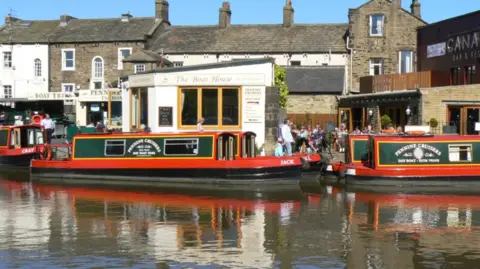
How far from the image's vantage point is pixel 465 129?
29.7m

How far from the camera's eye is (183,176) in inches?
853

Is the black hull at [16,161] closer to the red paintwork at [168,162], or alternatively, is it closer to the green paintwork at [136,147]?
the red paintwork at [168,162]

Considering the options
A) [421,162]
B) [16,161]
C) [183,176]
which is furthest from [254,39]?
[421,162]

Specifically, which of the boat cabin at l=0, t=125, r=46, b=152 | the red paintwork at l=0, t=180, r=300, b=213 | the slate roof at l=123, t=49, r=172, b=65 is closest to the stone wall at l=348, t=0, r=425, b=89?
the slate roof at l=123, t=49, r=172, b=65

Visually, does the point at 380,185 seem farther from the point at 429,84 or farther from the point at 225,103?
the point at 429,84

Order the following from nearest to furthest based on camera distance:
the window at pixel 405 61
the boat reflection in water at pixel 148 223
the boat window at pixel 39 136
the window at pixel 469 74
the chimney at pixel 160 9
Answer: the boat reflection in water at pixel 148 223 < the boat window at pixel 39 136 < the window at pixel 469 74 < the window at pixel 405 61 < the chimney at pixel 160 9

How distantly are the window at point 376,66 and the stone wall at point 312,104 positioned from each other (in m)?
5.75

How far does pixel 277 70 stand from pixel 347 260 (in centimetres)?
2685

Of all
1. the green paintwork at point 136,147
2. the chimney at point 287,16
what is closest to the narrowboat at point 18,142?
the green paintwork at point 136,147

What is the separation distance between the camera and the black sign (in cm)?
2380

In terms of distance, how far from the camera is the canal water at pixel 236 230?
11555 millimetres

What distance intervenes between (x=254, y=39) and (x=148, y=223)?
34695 mm

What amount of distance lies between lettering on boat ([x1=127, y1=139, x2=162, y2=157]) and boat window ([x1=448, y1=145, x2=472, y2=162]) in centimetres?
856

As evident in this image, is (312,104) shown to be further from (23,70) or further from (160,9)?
(23,70)
